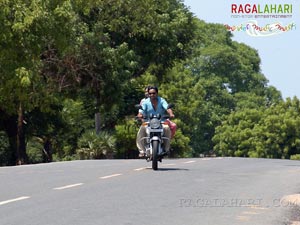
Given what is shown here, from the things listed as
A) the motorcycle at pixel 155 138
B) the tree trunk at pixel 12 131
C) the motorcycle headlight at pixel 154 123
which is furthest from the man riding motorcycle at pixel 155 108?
the tree trunk at pixel 12 131

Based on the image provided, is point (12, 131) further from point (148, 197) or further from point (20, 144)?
point (148, 197)

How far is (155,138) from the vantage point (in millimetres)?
17953

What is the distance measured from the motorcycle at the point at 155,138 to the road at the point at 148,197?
1.67ft

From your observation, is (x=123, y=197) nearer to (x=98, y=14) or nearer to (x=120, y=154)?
(x=98, y=14)

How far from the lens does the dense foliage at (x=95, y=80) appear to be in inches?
1158

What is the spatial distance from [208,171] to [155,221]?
843cm

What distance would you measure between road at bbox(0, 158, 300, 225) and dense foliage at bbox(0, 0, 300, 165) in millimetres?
12174

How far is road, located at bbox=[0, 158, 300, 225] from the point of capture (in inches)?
388

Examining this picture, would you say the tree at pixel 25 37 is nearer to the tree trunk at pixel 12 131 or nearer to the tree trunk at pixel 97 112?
the tree trunk at pixel 12 131

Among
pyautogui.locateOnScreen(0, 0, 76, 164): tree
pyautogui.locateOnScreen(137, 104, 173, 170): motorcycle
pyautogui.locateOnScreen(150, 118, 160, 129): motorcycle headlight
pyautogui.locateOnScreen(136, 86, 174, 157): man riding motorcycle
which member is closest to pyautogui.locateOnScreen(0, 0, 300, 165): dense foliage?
pyautogui.locateOnScreen(0, 0, 76, 164): tree

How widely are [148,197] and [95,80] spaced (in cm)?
2741

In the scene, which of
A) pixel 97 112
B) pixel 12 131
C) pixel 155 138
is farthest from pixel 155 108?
pixel 97 112

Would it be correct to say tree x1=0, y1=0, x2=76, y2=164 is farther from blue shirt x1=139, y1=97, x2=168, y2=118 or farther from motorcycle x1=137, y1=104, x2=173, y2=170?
motorcycle x1=137, y1=104, x2=173, y2=170

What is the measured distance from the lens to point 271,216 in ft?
34.0
